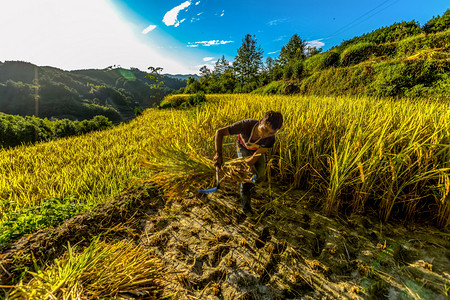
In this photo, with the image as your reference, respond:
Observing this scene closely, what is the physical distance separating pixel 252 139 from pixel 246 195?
2.04 ft

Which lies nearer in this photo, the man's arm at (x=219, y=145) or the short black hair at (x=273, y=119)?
the short black hair at (x=273, y=119)

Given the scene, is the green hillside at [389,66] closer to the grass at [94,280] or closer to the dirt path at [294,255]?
the dirt path at [294,255]

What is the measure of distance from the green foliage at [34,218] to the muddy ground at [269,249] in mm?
139

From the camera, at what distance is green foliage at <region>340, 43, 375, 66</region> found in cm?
1312

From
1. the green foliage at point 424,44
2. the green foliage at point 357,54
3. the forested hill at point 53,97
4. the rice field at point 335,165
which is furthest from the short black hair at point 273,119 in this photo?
the forested hill at point 53,97

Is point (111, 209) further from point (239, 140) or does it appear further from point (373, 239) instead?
point (373, 239)

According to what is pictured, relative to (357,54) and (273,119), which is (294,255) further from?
(357,54)

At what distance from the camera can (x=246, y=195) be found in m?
1.80

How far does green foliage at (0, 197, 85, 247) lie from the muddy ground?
0.46 feet

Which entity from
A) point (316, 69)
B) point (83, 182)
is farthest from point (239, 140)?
point (316, 69)

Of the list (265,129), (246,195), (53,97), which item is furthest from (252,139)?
(53,97)

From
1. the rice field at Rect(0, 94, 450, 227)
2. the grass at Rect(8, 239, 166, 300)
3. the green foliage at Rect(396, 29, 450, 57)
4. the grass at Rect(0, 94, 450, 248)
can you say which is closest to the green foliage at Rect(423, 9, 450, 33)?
the green foliage at Rect(396, 29, 450, 57)

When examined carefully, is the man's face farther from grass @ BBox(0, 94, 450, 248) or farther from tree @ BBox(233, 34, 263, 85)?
tree @ BBox(233, 34, 263, 85)

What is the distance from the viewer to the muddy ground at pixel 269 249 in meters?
1.17
